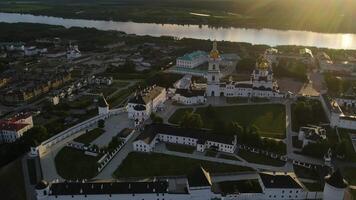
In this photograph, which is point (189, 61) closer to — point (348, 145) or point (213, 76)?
point (213, 76)

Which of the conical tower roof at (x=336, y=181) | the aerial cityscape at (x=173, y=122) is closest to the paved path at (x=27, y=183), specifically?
the aerial cityscape at (x=173, y=122)

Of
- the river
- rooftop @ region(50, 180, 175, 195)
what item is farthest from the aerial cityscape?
the river

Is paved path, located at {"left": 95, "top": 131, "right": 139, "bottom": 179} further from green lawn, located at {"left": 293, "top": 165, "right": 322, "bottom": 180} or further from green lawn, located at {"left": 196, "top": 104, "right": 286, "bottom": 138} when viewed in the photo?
green lawn, located at {"left": 293, "top": 165, "right": 322, "bottom": 180}

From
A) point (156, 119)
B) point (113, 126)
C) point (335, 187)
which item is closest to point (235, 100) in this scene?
point (156, 119)

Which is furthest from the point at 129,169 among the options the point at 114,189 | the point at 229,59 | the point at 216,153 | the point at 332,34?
the point at 332,34

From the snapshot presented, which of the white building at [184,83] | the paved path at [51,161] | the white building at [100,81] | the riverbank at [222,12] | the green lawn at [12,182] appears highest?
the riverbank at [222,12]

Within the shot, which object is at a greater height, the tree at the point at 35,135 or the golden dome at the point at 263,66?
the golden dome at the point at 263,66

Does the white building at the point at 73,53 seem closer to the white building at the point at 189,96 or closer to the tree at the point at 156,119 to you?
the white building at the point at 189,96
